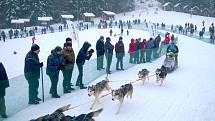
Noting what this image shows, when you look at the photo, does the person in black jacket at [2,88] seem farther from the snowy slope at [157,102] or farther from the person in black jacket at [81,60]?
the person in black jacket at [81,60]

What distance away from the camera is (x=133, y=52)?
69.8 ft

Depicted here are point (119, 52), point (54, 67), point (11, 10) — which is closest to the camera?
point (54, 67)

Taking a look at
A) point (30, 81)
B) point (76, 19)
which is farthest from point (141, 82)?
point (76, 19)

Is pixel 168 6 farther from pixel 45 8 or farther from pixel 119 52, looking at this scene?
pixel 119 52

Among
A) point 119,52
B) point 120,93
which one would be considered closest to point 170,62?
point 119,52

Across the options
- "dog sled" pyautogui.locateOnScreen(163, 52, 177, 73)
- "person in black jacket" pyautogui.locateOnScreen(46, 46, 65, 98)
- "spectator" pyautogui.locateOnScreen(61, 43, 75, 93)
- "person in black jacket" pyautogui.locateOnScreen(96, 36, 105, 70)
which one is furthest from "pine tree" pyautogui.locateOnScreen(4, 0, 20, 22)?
"person in black jacket" pyautogui.locateOnScreen(46, 46, 65, 98)

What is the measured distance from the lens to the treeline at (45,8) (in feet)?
222

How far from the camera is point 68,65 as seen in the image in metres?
14.0

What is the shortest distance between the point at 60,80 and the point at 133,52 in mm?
8100

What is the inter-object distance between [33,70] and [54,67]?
0.92 metres

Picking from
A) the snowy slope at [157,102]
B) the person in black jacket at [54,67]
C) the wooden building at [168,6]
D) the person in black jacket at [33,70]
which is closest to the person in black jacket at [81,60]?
the snowy slope at [157,102]

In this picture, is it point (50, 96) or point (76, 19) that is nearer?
point (50, 96)

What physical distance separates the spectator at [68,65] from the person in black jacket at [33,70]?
1.56 m

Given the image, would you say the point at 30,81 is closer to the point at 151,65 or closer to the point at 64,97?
the point at 64,97
